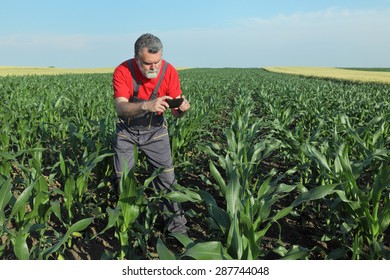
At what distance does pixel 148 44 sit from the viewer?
2787mm

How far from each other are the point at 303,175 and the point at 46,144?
4.25 metres

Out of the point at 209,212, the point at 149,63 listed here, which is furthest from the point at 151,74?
the point at 209,212

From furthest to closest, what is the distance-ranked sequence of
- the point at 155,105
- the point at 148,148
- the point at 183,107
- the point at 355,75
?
the point at 355,75 → the point at 148,148 → the point at 183,107 → the point at 155,105

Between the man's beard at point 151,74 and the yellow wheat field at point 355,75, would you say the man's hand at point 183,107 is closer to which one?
the man's beard at point 151,74

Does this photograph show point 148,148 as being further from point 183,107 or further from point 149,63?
point 149,63

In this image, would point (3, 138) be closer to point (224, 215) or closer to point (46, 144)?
point (46, 144)

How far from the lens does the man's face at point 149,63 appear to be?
9.28ft

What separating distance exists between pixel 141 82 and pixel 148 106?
417 millimetres

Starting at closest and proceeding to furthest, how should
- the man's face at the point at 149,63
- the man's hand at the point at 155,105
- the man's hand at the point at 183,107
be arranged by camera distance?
1. the man's hand at the point at 155,105
2. the man's face at the point at 149,63
3. the man's hand at the point at 183,107

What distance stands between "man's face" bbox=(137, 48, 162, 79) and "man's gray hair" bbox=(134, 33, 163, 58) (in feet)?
0.09

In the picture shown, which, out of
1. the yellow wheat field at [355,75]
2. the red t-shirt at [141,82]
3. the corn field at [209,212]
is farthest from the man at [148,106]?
the yellow wheat field at [355,75]

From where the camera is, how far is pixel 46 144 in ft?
20.1
